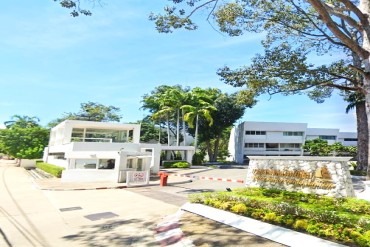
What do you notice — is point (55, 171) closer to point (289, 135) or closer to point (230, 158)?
point (230, 158)

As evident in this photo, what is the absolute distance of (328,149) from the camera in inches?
1791

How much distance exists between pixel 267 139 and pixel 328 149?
10.5 metres

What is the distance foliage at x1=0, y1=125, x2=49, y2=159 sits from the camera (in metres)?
47.3

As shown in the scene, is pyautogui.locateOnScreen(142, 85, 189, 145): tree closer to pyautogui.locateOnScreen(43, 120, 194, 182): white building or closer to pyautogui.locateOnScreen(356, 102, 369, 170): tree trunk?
pyautogui.locateOnScreen(43, 120, 194, 182): white building

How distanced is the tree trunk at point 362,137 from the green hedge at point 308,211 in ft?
56.7

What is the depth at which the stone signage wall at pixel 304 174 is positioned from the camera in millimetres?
10828

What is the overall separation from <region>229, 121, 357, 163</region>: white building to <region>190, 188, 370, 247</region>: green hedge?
136 feet

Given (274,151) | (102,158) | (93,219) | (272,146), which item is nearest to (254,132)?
(272,146)

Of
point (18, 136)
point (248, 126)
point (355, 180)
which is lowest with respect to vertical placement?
point (355, 180)

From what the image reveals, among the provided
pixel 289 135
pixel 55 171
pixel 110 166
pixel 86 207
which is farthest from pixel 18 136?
pixel 289 135

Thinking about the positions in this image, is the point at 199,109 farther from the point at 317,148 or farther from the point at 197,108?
the point at 317,148

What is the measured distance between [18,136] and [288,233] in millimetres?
49052

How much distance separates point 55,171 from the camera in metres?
27.4

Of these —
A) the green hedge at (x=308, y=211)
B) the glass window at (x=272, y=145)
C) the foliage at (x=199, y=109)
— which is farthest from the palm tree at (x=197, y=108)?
the green hedge at (x=308, y=211)
